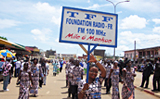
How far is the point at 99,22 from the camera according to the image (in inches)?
152

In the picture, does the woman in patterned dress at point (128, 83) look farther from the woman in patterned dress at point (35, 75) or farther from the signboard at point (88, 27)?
the woman in patterned dress at point (35, 75)

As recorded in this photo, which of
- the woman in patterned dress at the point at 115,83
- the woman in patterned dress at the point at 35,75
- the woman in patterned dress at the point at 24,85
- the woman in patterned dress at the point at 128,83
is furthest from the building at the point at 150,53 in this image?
the woman in patterned dress at the point at 24,85

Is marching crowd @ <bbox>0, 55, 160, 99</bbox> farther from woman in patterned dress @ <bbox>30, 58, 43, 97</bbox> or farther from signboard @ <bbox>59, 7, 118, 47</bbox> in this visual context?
signboard @ <bbox>59, 7, 118, 47</bbox>

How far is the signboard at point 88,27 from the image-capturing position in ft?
12.1

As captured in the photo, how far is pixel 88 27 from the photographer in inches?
149

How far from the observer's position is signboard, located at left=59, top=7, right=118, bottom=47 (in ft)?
12.1

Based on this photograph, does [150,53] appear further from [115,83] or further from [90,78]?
[90,78]

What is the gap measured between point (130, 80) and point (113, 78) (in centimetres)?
90

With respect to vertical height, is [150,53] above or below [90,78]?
above

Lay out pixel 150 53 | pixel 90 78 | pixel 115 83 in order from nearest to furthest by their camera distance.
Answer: pixel 90 78 → pixel 115 83 → pixel 150 53

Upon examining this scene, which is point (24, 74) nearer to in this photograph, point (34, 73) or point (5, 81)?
point (34, 73)

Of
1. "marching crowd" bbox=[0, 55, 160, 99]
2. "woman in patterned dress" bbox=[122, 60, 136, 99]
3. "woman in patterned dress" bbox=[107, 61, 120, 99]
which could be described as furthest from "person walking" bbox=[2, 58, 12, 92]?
"woman in patterned dress" bbox=[122, 60, 136, 99]

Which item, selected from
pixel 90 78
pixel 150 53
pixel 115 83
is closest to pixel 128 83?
pixel 115 83

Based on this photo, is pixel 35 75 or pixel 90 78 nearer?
pixel 90 78
